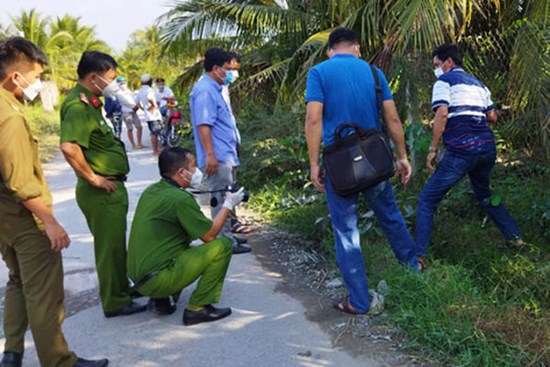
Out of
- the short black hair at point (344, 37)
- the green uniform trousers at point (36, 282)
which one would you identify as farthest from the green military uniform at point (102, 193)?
the short black hair at point (344, 37)

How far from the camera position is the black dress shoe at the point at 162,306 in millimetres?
3631

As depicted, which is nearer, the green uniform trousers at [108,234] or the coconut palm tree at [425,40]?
the green uniform trousers at [108,234]

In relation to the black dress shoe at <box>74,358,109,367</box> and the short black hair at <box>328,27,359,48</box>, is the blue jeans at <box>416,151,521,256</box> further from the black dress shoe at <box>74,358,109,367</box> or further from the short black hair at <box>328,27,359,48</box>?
the black dress shoe at <box>74,358,109,367</box>

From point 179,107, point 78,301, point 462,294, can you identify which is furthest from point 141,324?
point 179,107

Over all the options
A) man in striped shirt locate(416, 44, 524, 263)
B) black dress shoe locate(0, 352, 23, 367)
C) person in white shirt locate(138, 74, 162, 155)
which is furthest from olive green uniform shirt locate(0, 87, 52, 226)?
person in white shirt locate(138, 74, 162, 155)

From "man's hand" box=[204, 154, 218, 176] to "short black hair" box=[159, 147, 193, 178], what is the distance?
0.95 metres

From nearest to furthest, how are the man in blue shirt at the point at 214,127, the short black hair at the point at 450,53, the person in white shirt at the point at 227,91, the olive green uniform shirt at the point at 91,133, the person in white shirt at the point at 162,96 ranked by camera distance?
the olive green uniform shirt at the point at 91,133
the short black hair at the point at 450,53
the man in blue shirt at the point at 214,127
the person in white shirt at the point at 227,91
the person in white shirt at the point at 162,96

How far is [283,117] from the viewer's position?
8.70 meters

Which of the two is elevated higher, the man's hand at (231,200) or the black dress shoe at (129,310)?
the man's hand at (231,200)

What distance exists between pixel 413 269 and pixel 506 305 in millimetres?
630

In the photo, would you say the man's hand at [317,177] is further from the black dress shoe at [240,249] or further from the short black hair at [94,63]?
the black dress shoe at [240,249]

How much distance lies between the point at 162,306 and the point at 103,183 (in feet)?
3.19

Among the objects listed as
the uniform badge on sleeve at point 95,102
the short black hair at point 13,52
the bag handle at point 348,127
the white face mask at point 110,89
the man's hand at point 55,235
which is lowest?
the man's hand at point 55,235

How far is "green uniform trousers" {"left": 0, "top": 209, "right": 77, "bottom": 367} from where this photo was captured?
2.67 m
